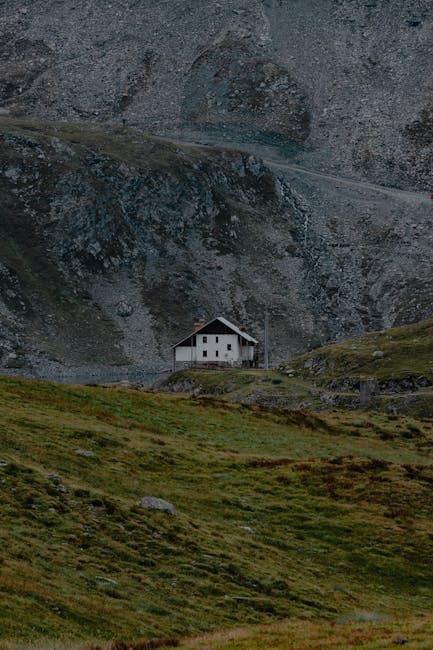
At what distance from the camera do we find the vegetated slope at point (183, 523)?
3077cm

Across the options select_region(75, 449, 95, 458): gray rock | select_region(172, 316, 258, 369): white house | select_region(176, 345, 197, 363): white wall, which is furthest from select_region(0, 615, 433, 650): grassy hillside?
select_region(176, 345, 197, 363): white wall

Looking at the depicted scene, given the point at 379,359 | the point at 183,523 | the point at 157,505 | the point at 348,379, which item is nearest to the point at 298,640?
the point at 183,523

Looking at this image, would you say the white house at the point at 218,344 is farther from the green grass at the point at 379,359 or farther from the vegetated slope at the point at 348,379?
the green grass at the point at 379,359

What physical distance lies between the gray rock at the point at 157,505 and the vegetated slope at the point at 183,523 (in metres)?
0.39

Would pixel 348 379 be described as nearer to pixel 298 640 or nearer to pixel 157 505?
pixel 157 505

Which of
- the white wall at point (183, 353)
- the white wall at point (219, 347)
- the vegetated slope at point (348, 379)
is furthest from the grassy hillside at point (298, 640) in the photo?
the white wall at point (183, 353)

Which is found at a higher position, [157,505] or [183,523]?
[157,505]

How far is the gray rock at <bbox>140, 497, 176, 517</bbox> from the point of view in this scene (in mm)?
40062

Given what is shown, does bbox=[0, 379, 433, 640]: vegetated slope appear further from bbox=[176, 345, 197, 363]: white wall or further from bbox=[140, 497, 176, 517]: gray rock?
bbox=[176, 345, 197, 363]: white wall

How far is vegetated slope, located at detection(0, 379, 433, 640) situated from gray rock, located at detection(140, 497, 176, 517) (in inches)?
15.4

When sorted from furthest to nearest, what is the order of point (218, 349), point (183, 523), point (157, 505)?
point (218, 349) < point (157, 505) < point (183, 523)

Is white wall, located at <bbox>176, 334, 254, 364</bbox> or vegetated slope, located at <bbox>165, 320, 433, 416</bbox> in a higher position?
white wall, located at <bbox>176, 334, 254, 364</bbox>

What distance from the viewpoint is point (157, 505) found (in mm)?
40281

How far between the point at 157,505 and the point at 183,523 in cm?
138
